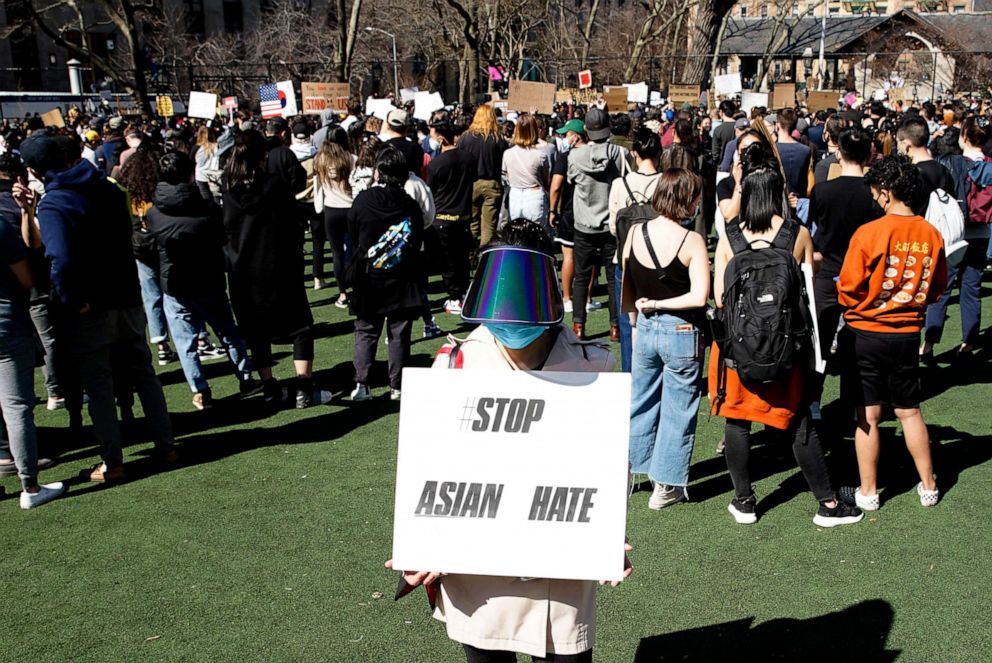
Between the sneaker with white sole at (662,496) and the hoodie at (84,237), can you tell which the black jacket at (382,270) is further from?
the sneaker with white sole at (662,496)

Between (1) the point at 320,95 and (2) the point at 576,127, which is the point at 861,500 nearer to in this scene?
(2) the point at 576,127

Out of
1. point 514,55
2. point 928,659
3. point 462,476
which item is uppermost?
point 514,55

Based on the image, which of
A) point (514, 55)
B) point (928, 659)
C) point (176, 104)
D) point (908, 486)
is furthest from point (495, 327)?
point (514, 55)

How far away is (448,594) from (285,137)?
9.62m

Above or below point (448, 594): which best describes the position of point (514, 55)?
above

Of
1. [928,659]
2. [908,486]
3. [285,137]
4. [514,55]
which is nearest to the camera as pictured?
[928,659]

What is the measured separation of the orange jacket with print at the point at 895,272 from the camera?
4715 millimetres

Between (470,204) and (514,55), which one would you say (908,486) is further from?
(514,55)

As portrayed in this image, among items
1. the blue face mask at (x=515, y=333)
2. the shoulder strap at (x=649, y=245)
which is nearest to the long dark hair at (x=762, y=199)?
the shoulder strap at (x=649, y=245)

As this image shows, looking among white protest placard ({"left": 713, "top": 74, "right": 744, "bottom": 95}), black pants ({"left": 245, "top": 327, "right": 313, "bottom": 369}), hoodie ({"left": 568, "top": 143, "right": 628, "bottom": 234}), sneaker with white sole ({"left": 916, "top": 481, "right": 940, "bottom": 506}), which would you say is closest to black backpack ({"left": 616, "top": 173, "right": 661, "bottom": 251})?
hoodie ({"left": 568, "top": 143, "right": 628, "bottom": 234})

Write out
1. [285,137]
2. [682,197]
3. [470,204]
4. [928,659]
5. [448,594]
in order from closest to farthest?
[448,594] < [928,659] < [682,197] < [470,204] < [285,137]

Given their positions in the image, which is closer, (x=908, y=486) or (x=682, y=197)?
(x=682, y=197)

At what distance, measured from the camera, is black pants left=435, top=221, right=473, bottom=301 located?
992 centimetres

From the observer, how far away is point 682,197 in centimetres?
487
